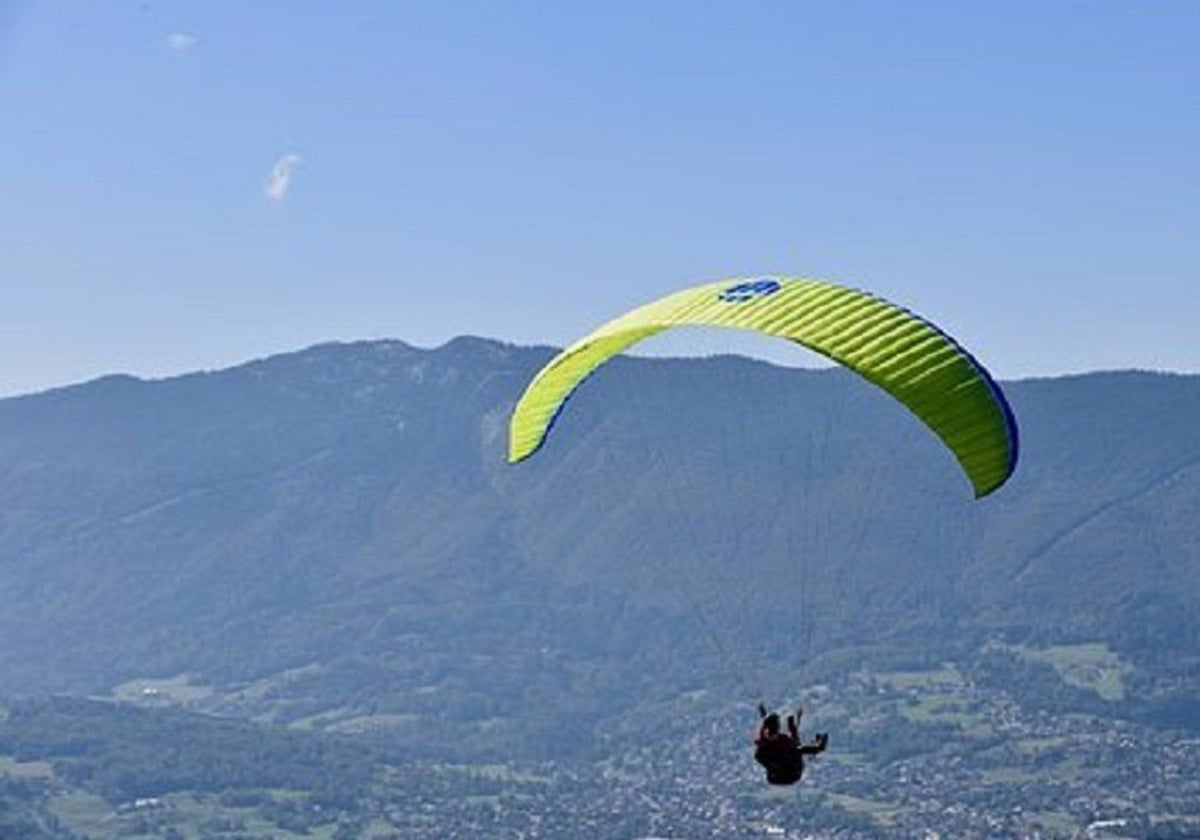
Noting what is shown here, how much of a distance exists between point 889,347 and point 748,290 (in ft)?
12.4

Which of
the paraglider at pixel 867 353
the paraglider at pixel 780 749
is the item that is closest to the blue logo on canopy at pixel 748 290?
the paraglider at pixel 867 353

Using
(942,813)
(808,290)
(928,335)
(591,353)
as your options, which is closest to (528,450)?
(591,353)

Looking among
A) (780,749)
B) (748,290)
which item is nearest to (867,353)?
(748,290)

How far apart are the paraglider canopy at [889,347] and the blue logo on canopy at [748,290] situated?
15 millimetres

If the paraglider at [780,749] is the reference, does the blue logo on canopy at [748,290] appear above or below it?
above

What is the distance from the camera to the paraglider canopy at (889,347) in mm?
29109

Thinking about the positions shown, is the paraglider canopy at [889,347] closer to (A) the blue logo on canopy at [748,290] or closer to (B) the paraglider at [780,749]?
(A) the blue logo on canopy at [748,290]

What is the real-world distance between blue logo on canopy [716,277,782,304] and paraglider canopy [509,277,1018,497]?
0.05 ft

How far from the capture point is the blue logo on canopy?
32438 millimetres

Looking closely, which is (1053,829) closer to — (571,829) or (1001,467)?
(571,829)

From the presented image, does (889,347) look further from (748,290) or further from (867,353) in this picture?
(748,290)

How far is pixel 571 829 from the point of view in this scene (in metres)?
196

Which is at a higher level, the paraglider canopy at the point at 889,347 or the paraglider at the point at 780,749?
the paraglider canopy at the point at 889,347

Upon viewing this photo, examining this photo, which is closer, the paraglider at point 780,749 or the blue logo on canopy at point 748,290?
the paraglider at point 780,749
